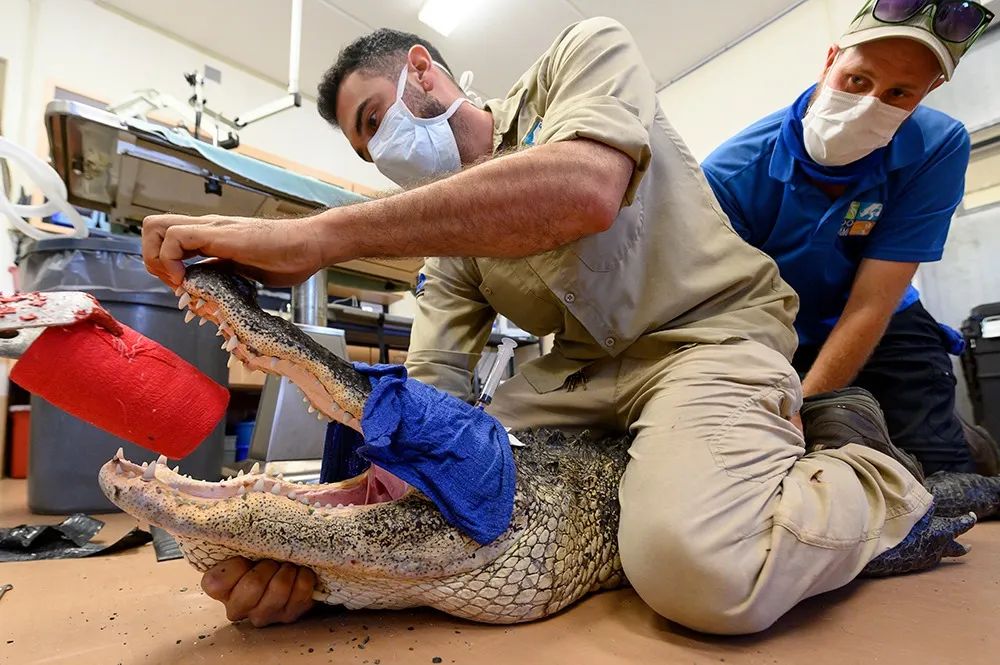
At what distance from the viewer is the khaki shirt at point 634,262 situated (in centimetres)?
123

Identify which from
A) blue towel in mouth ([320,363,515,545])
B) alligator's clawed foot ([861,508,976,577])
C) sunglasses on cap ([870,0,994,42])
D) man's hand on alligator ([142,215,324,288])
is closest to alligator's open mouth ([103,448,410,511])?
blue towel in mouth ([320,363,515,545])

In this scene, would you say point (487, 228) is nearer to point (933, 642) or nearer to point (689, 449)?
point (689, 449)

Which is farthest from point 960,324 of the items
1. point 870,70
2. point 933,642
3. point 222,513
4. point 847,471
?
point 222,513

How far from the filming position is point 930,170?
5.83 ft

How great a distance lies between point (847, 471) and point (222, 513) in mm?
1095

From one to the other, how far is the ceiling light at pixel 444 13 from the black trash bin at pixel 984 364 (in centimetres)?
396

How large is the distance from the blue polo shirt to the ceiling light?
3.10 m

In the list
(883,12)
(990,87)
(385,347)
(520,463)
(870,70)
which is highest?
(990,87)

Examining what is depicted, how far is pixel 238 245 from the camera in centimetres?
86

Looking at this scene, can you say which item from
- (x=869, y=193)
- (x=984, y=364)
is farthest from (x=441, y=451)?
(x=984, y=364)

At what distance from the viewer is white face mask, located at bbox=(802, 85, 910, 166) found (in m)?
1.62

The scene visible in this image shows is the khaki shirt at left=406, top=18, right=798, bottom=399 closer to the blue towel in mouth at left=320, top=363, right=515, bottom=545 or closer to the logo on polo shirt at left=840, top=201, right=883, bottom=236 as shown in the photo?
the blue towel in mouth at left=320, top=363, right=515, bottom=545

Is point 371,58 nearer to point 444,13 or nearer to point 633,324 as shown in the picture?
point 633,324

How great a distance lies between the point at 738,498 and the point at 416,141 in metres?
1.33
